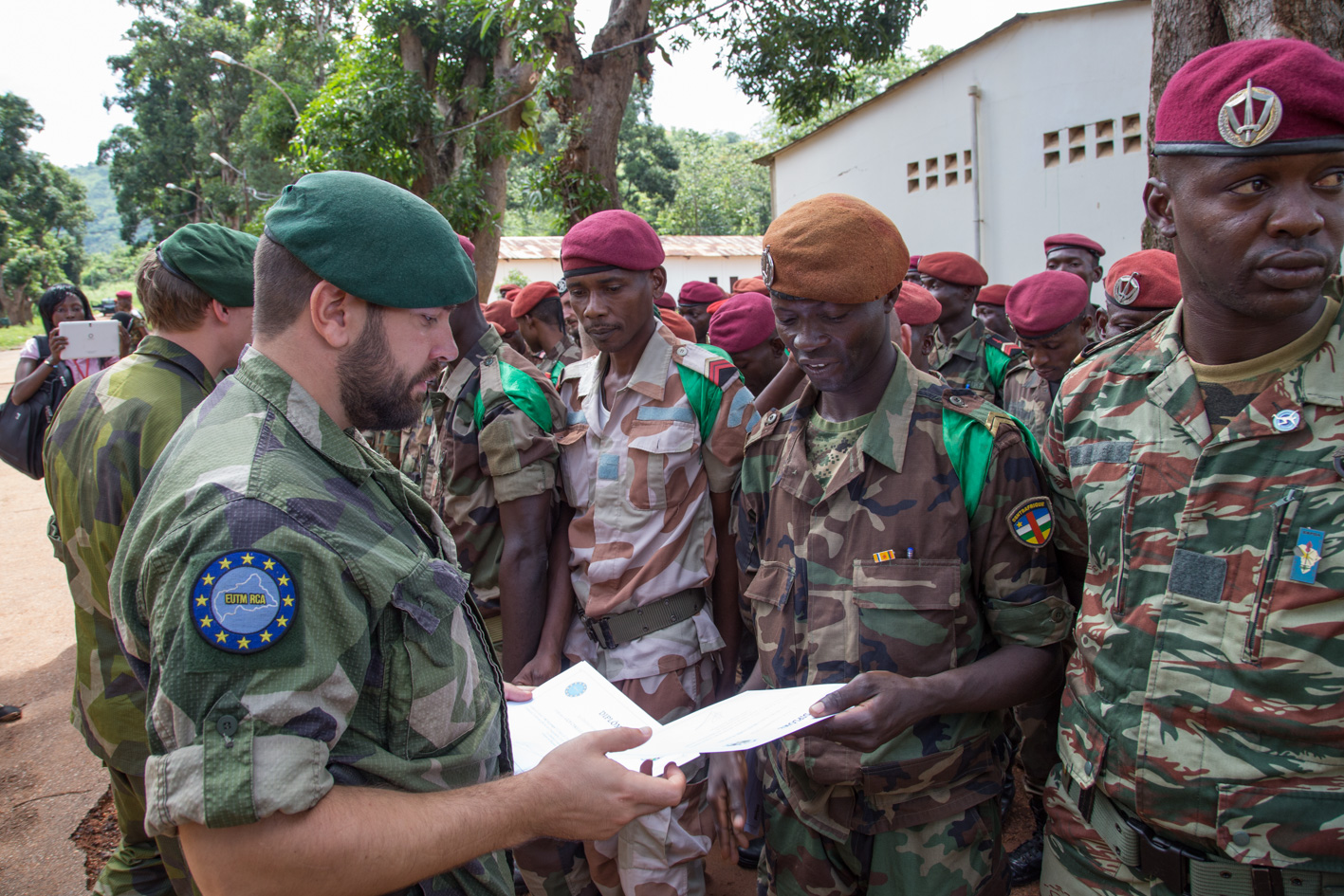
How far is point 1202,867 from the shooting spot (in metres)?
1.48

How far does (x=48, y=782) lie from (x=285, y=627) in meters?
4.32

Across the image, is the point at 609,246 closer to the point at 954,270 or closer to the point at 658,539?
the point at 658,539

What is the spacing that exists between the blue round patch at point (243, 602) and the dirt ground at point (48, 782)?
165 cm

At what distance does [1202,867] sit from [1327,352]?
931 mm

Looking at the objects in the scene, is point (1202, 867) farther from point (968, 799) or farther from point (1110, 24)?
point (1110, 24)

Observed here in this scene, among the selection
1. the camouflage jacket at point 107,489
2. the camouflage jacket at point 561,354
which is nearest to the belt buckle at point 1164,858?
the camouflage jacket at point 107,489

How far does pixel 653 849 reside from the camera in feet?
8.32

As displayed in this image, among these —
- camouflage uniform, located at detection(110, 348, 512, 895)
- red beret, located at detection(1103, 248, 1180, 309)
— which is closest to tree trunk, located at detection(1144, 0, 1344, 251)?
red beret, located at detection(1103, 248, 1180, 309)

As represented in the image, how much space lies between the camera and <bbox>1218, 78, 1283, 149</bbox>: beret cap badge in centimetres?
141

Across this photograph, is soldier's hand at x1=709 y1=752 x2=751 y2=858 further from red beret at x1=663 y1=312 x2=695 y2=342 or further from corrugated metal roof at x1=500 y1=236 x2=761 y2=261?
corrugated metal roof at x1=500 y1=236 x2=761 y2=261

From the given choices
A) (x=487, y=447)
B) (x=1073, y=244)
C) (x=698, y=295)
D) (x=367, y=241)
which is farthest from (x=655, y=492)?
(x=698, y=295)

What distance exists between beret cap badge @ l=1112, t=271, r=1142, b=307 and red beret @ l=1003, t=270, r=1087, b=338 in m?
0.38

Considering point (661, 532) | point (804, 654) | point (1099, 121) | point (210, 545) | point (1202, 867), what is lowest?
point (1202, 867)

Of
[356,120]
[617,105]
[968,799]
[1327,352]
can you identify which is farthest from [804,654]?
[356,120]
